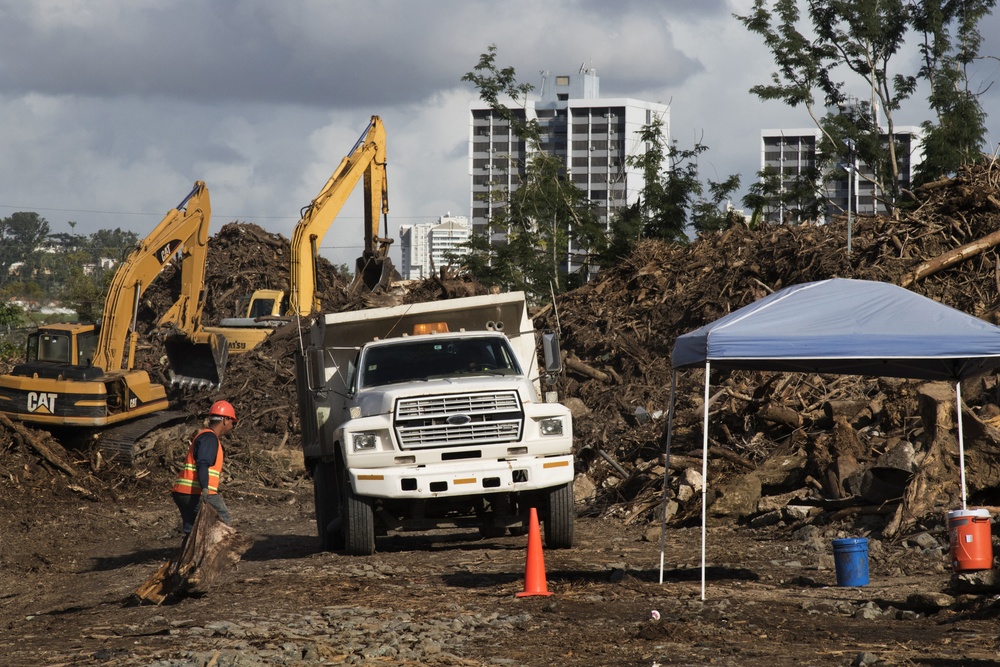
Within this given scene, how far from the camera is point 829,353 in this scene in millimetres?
9453

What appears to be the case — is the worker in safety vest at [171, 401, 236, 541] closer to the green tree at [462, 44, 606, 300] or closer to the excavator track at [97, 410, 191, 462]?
the excavator track at [97, 410, 191, 462]

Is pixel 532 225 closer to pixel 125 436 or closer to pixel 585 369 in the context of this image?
pixel 585 369

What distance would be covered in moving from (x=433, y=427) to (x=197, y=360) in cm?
1335

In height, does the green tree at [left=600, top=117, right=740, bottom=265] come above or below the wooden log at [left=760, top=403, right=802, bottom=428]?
above

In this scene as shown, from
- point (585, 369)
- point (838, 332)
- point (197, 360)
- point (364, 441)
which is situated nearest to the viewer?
point (838, 332)

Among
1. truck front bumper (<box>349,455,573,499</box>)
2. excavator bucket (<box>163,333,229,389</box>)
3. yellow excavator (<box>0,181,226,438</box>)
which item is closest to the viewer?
truck front bumper (<box>349,455,573,499</box>)

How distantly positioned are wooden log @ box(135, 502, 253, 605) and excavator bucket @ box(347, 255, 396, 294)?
19108 millimetres

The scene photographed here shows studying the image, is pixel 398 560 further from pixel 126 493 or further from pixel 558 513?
pixel 126 493

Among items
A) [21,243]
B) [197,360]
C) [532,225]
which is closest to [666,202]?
[532,225]

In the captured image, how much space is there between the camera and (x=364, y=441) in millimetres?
11812

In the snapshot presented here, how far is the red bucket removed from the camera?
9008mm

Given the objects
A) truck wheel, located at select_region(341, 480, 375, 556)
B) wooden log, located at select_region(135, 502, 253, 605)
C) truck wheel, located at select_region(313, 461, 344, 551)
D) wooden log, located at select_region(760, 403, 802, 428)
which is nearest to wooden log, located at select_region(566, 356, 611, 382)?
wooden log, located at select_region(760, 403, 802, 428)

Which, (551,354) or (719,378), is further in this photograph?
(719,378)

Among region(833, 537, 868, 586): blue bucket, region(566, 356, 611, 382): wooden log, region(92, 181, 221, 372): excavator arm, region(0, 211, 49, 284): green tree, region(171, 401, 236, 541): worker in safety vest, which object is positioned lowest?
region(833, 537, 868, 586): blue bucket
